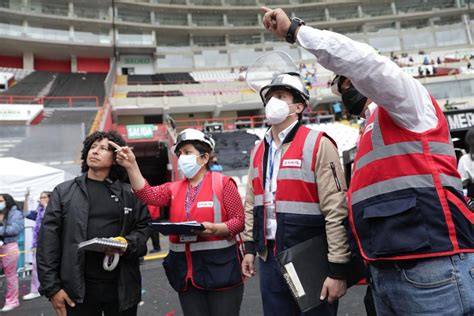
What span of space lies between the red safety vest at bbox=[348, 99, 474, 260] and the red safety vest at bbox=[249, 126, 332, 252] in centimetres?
41

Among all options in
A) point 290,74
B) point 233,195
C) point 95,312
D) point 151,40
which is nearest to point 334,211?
point 233,195

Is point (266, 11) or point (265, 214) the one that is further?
point (265, 214)

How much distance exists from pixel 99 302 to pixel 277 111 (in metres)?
1.75

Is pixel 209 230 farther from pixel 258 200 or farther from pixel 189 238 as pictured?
pixel 258 200

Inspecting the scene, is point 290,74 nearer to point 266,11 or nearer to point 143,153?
point 266,11

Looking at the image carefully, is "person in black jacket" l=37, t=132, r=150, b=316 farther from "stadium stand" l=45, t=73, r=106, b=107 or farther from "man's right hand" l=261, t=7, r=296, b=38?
"stadium stand" l=45, t=73, r=106, b=107

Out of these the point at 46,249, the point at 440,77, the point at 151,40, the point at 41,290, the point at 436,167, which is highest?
the point at 151,40

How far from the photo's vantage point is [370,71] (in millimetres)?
1111

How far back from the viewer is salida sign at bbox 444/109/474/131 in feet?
25.0

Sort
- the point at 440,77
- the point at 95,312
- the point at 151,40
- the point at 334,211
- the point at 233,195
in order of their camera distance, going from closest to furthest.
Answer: the point at 334,211 → the point at 95,312 → the point at 233,195 → the point at 440,77 → the point at 151,40

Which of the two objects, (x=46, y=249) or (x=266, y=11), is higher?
(x=266, y=11)

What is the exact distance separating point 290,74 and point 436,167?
3.76 ft

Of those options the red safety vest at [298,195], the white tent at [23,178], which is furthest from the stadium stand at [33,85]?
the red safety vest at [298,195]

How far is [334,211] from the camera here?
164 cm
